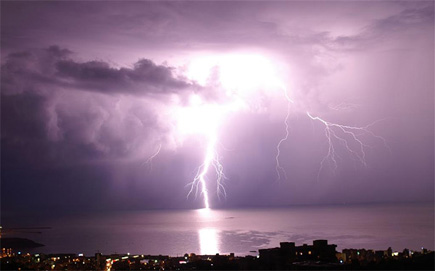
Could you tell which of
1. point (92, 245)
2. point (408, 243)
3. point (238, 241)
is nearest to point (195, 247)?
point (238, 241)

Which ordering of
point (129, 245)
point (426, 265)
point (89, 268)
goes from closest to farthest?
point (426, 265)
point (89, 268)
point (129, 245)

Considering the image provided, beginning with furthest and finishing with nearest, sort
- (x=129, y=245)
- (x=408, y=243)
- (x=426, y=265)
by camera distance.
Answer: (x=129, y=245), (x=408, y=243), (x=426, y=265)

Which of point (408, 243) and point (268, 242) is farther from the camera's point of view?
point (268, 242)

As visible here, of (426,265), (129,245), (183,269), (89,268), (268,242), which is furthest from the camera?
(129,245)

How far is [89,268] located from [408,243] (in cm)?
3419

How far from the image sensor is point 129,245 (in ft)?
178

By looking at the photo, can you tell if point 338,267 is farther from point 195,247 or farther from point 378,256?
point 195,247

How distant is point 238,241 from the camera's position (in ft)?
177

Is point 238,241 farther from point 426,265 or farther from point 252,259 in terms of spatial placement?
point 426,265

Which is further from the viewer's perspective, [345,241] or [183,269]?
[345,241]

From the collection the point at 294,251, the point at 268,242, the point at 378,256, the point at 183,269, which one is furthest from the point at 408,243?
the point at 183,269

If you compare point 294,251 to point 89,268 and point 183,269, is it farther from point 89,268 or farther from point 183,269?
point 89,268

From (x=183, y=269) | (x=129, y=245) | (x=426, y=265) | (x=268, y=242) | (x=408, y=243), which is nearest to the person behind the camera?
(x=426, y=265)

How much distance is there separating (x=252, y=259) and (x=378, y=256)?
6.49 meters
